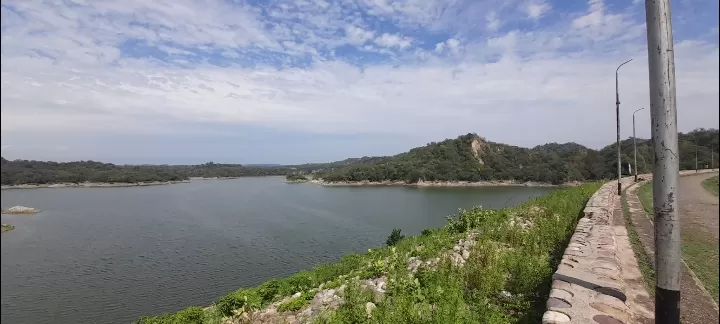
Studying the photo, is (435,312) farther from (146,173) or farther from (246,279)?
(146,173)

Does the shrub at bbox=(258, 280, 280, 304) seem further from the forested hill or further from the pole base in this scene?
the forested hill

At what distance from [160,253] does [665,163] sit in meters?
26.4

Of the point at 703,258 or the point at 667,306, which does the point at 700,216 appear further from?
the point at 667,306

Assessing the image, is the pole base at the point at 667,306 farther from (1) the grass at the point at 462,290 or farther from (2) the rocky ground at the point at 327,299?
(2) the rocky ground at the point at 327,299

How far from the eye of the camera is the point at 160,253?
23859 millimetres

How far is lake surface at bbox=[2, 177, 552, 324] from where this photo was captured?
15.3m

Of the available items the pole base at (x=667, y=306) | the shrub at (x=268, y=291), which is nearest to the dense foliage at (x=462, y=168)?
the shrub at (x=268, y=291)

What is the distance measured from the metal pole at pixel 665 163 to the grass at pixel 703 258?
9.05ft

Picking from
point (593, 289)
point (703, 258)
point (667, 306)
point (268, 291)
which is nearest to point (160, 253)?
point (268, 291)

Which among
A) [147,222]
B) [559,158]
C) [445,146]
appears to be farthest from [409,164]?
[147,222]

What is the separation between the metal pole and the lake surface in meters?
9.36

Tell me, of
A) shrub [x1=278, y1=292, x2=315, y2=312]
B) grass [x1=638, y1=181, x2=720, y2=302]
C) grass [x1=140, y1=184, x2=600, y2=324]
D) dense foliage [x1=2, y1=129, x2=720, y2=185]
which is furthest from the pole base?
dense foliage [x1=2, y1=129, x2=720, y2=185]

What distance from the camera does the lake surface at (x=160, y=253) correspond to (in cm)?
1531

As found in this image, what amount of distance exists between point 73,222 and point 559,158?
8616cm
